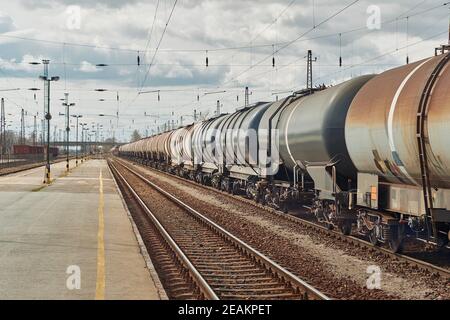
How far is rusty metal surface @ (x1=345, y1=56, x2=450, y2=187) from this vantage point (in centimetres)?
905

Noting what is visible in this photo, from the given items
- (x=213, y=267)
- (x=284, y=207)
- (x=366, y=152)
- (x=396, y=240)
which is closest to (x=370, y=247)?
(x=396, y=240)

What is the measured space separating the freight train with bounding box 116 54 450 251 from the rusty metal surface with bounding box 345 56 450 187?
0.02 metres

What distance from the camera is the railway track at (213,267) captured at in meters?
8.96

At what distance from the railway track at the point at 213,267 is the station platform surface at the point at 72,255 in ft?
1.83

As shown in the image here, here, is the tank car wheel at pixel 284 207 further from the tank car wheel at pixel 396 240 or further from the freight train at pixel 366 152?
the tank car wheel at pixel 396 240

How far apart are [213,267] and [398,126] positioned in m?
4.55

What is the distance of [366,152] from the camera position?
11.7m

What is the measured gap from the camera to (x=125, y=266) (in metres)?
10.4

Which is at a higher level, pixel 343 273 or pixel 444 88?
pixel 444 88

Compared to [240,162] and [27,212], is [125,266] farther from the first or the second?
[240,162]

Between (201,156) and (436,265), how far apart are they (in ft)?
77.2
